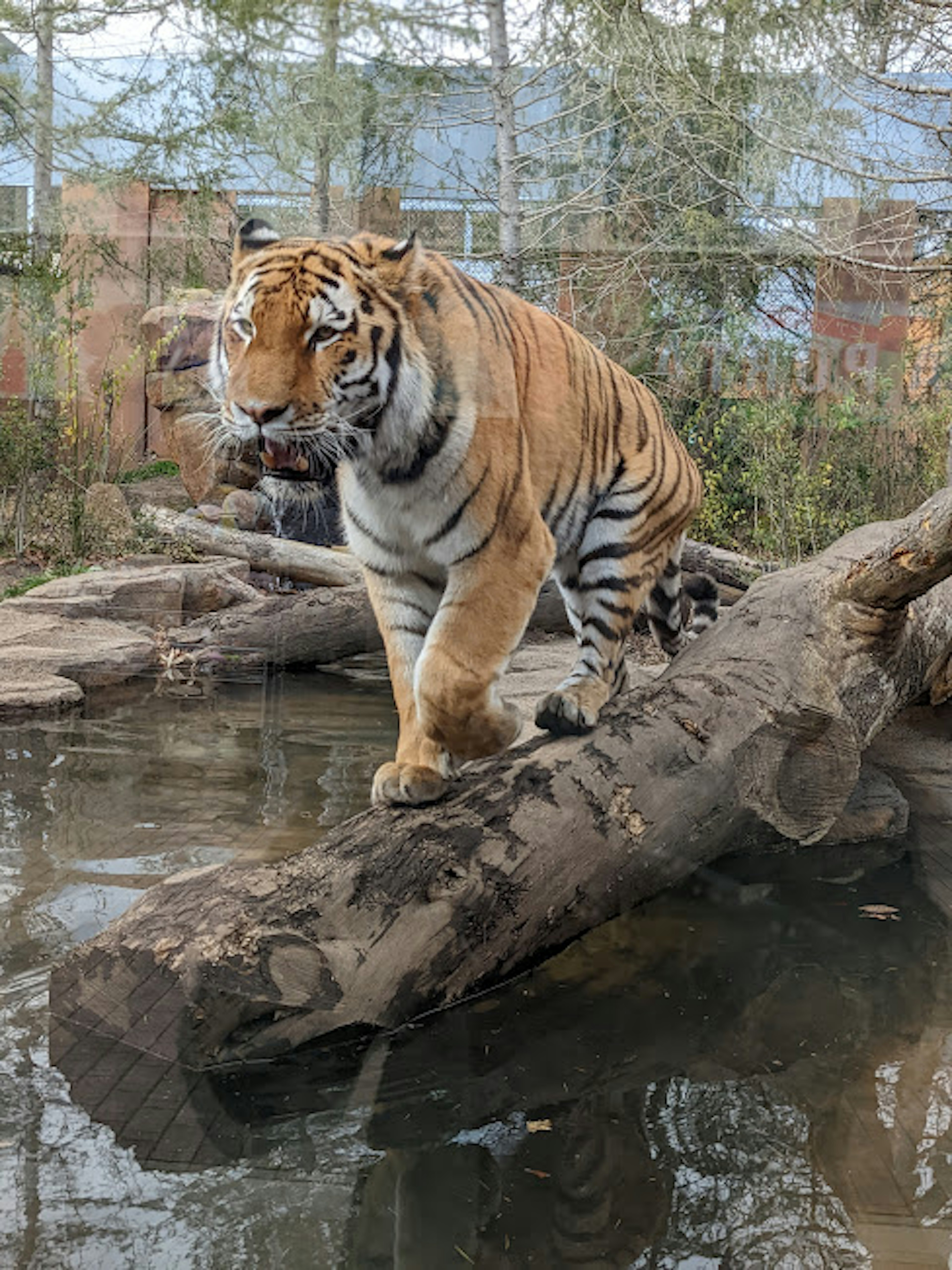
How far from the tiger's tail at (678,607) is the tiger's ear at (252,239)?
1380mm

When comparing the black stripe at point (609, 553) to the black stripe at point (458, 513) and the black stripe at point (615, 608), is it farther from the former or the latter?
the black stripe at point (458, 513)

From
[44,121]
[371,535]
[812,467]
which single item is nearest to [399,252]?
[371,535]

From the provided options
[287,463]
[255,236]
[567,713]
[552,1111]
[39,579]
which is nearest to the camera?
[552,1111]

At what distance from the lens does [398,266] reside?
2127 millimetres

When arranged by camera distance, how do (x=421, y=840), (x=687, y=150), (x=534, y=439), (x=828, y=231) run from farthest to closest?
(x=828, y=231)
(x=687, y=150)
(x=534, y=439)
(x=421, y=840)

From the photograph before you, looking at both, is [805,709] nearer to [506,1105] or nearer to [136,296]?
[506,1105]

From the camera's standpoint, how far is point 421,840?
205cm

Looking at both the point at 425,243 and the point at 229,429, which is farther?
the point at 425,243

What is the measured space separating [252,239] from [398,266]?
0.95ft

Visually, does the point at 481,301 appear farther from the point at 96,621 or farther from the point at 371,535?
the point at 96,621

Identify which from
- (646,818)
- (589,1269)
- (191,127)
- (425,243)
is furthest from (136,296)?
(589,1269)

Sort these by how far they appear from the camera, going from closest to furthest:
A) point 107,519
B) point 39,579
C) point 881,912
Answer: point 881,912 → point 107,519 → point 39,579

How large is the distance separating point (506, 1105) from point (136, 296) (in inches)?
94.9

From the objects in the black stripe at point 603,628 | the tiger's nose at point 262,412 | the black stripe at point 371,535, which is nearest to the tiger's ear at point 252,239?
the tiger's nose at point 262,412
